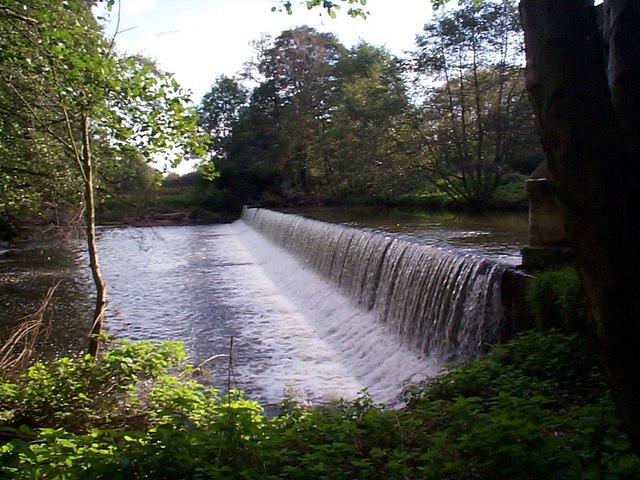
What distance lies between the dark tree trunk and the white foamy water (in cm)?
427

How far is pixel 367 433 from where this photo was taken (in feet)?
11.4

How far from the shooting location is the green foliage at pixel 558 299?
165 inches

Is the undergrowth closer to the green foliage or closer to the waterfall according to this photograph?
the green foliage

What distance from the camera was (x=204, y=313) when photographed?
Answer: 10.5m

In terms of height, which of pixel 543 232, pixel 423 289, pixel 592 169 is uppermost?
pixel 592 169

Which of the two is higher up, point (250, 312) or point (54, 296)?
point (54, 296)

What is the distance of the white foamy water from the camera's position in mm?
6824

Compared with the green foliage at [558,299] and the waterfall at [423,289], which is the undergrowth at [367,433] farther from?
the waterfall at [423,289]

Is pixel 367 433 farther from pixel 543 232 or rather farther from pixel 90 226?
pixel 90 226

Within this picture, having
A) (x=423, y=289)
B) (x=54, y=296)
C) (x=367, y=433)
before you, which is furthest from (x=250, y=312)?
(x=367, y=433)

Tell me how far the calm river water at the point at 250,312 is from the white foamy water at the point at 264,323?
0.02m

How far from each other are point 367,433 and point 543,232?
9.55ft

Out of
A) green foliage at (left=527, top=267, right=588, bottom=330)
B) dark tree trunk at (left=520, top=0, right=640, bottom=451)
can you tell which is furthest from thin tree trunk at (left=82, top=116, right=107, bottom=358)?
dark tree trunk at (left=520, top=0, right=640, bottom=451)

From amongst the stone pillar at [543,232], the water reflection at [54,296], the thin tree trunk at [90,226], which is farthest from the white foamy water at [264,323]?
the stone pillar at [543,232]
